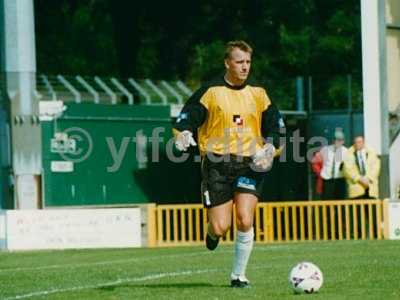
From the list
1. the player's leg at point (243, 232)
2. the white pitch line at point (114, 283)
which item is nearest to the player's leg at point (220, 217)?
the player's leg at point (243, 232)

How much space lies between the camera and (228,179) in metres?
12.8

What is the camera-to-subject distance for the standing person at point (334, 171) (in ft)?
86.0

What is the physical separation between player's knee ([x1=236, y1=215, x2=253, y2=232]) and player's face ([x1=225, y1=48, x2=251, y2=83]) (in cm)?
127

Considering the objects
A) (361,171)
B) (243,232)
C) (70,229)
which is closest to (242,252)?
(243,232)

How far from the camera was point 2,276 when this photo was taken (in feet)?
50.9

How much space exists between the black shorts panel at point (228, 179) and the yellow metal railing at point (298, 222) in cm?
1125

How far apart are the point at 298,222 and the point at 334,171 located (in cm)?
174

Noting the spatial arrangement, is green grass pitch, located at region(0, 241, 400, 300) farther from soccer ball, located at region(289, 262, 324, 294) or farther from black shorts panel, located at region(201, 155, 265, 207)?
black shorts panel, located at region(201, 155, 265, 207)

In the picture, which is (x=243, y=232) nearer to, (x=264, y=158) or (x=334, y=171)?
(x=264, y=158)

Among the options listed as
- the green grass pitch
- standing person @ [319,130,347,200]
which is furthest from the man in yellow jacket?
the green grass pitch

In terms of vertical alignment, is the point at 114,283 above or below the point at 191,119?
below

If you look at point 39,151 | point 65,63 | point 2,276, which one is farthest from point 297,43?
point 2,276

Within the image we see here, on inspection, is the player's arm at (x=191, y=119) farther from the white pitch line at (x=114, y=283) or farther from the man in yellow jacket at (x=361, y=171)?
the man in yellow jacket at (x=361, y=171)

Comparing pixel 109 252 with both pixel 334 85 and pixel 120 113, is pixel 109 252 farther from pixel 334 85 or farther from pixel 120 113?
pixel 334 85
